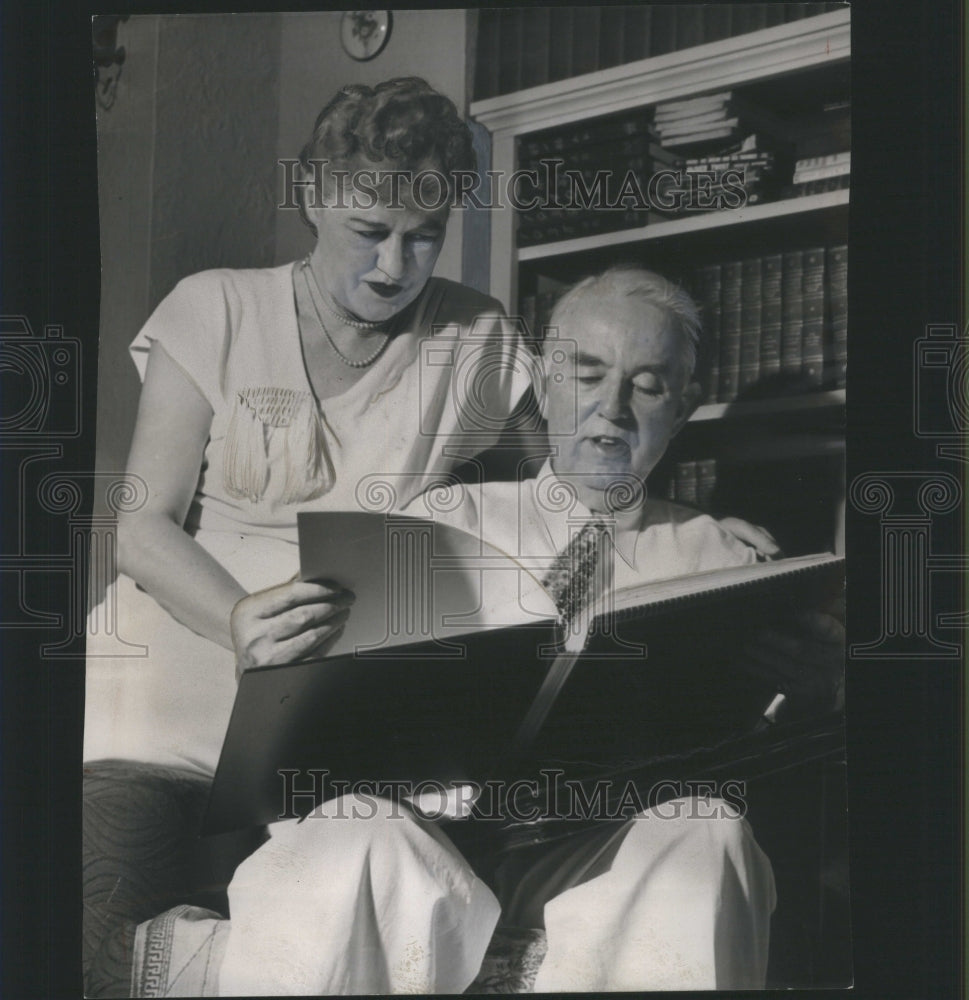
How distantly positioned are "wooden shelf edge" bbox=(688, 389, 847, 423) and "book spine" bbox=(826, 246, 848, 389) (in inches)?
1.1

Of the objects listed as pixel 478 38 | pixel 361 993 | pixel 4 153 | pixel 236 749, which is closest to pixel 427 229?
pixel 478 38

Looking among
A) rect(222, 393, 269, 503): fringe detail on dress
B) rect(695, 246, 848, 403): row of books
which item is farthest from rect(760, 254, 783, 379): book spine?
rect(222, 393, 269, 503): fringe detail on dress

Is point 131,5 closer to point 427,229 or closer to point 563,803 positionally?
point 427,229

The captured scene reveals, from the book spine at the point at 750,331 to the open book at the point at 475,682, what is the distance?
0.35 metres

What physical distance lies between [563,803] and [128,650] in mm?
845

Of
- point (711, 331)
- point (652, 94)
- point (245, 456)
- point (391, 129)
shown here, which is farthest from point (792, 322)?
point (245, 456)

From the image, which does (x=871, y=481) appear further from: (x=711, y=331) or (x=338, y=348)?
(x=338, y=348)

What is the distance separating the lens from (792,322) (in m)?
2.06

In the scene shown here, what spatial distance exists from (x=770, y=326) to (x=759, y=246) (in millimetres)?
152

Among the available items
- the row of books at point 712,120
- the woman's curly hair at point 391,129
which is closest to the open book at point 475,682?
the woman's curly hair at point 391,129

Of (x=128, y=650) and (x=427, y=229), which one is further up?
(x=427, y=229)

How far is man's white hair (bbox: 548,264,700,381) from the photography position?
6.76 ft

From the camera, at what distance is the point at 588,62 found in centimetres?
211

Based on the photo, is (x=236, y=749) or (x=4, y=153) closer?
(x=236, y=749)
